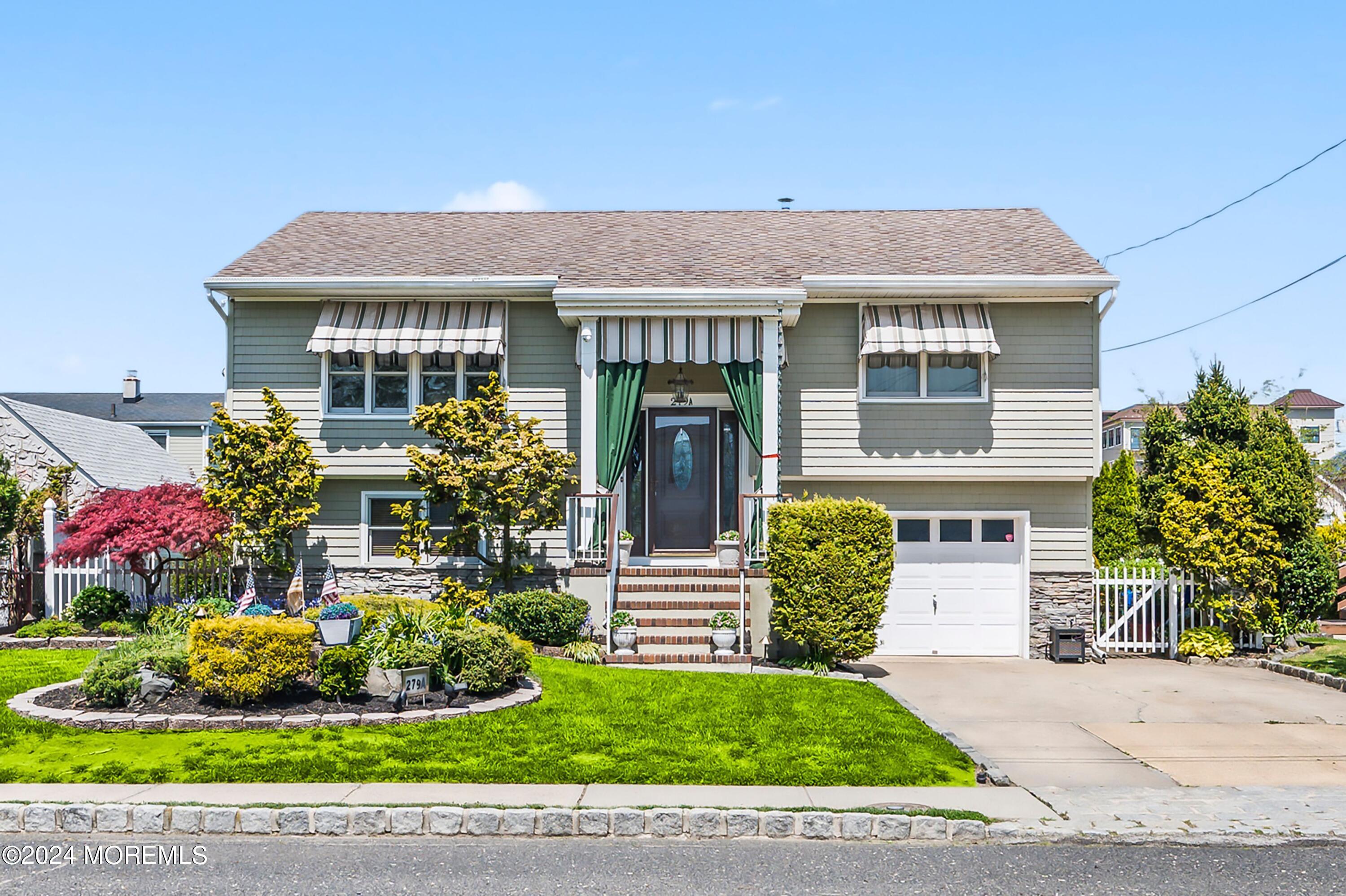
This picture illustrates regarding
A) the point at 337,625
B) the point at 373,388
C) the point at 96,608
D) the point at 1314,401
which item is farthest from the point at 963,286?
the point at 1314,401

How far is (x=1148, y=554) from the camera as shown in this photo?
2198 centimetres

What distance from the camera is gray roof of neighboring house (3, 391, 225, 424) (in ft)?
118

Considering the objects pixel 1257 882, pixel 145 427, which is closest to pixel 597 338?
pixel 1257 882

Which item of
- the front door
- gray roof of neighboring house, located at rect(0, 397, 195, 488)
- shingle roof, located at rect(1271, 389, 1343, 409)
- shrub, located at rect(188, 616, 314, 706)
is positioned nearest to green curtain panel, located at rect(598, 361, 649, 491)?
the front door

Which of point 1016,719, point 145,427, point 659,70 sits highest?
point 659,70

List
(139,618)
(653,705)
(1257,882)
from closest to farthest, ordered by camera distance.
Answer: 1. (1257,882)
2. (653,705)
3. (139,618)

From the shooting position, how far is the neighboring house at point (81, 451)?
19.6 meters

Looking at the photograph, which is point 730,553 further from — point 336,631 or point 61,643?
point 61,643

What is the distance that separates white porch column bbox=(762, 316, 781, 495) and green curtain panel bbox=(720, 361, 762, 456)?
0.08 m

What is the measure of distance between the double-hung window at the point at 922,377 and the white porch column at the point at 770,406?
64.0 inches

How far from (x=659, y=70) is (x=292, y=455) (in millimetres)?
7231

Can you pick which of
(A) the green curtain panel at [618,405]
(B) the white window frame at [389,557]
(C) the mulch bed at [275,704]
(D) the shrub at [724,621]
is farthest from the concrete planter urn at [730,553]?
(C) the mulch bed at [275,704]

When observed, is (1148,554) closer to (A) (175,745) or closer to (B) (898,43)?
(B) (898,43)

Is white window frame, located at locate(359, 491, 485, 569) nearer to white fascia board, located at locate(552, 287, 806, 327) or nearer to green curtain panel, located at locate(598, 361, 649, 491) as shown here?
green curtain panel, located at locate(598, 361, 649, 491)
